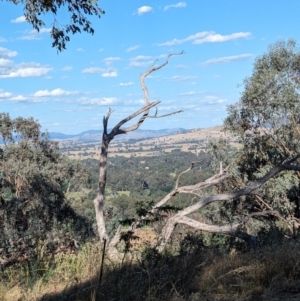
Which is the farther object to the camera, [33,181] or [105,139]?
[33,181]

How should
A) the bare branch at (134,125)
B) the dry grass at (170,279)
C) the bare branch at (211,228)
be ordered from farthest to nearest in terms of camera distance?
the bare branch at (134,125), the bare branch at (211,228), the dry grass at (170,279)

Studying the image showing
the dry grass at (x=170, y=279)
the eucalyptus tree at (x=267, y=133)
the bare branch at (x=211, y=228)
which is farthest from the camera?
the eucalyptus tree at (x=267, y=133)

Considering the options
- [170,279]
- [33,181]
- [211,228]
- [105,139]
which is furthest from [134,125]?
[33,181]

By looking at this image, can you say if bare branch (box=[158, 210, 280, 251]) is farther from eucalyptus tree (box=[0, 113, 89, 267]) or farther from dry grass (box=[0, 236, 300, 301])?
eucalyptus tree (box=[0, 113, 89, 267])

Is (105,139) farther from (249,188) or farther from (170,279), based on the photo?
(170,279)

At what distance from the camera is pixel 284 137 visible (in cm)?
1488

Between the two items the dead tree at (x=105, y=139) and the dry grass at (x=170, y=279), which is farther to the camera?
the dead tree at (x=105, y=139)

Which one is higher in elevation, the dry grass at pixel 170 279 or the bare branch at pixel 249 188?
the bare branch at pixel 249 188

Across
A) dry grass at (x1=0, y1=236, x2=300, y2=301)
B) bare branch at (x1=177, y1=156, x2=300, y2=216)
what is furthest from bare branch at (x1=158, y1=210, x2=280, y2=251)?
dry grass at (x1=0, y1=236, x2=300, y2=301)

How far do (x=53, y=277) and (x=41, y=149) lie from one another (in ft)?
68.2

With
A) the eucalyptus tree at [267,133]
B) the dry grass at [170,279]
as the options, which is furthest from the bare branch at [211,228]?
the eucalyptus tree at [267,133]

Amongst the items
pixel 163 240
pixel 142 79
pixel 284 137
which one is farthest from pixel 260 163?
pixel 163 240

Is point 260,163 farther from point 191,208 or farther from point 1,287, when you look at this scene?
point 1,287

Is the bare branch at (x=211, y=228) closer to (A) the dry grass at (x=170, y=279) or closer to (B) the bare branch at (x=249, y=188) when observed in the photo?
(B) the bare branch at (x=249, y=188)
